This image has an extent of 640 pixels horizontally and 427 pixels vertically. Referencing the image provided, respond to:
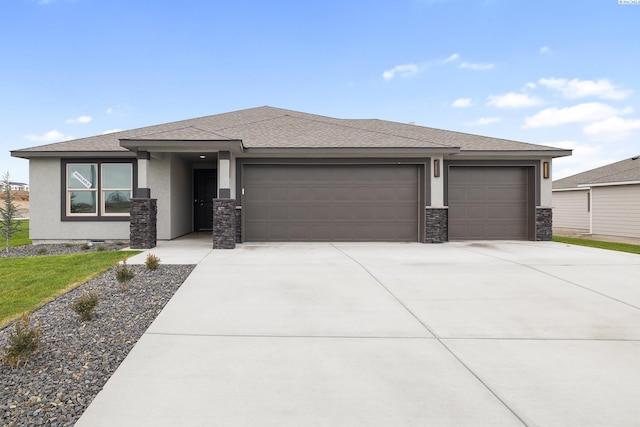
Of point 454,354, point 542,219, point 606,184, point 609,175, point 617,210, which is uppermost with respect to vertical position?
point 609,175

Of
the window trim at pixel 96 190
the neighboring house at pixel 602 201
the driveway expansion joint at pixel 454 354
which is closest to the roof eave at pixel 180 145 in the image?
the window trim at pixel 96 190

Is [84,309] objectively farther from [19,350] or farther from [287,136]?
[287,136]

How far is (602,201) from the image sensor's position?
1652cm

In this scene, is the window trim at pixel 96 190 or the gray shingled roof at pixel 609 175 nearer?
the window trim at pixel 96 190

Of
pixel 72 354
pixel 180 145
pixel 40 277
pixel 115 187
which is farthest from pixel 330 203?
pixel 72 354

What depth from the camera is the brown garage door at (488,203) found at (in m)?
12.0

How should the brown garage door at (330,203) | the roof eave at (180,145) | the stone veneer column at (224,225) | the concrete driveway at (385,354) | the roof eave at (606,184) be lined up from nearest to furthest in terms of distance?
the concrete driveway at (385,354) < the roof eave at (180,145) < the stone veneer column at (224,225) < the brown garage door at (330,203) < the roof eave at (606,184)

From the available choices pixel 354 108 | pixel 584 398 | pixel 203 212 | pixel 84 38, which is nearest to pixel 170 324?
pixel 584 398

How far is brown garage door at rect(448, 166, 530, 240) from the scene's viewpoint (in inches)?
474

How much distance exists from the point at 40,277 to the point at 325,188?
25.3 feet

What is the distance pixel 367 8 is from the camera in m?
15.9

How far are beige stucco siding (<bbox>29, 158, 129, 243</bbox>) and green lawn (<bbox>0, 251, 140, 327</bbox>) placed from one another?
9.51ft

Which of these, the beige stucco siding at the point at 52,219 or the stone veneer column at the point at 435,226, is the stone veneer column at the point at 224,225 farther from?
the stone veneer column at the point at 435,226

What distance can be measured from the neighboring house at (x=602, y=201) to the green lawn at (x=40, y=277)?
777 inches
